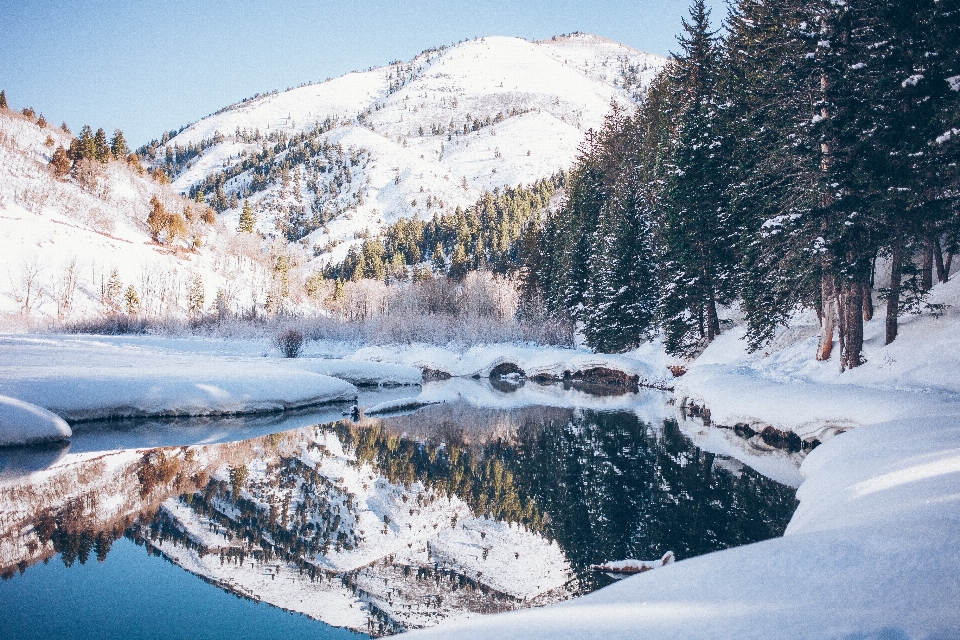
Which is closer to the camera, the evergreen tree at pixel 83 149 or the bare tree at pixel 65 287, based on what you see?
the bare tree at pixel 65 287

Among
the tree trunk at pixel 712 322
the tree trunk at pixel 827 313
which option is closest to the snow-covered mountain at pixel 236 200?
the tree trunk at pixel 712 322

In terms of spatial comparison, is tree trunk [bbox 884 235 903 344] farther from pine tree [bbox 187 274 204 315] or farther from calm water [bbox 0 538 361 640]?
pine tree [bbox 187 274 204 315]

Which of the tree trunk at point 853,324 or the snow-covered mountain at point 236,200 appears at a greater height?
the snow-covered mountain at point 236,200

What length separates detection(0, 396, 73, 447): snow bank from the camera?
1180 cm

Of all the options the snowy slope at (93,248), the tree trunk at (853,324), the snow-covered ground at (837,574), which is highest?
the snowy slope at (93,248)

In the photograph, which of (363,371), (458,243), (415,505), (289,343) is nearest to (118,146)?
(458,243)

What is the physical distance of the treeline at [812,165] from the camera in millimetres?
12938

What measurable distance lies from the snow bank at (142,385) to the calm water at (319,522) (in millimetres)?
1259

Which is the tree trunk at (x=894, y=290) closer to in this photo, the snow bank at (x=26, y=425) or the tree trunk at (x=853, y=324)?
the tree trunk at (x=853, y=324)

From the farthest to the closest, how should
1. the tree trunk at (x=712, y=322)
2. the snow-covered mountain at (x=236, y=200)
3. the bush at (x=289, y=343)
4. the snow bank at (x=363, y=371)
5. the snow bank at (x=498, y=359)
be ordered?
the snow-covered mountain at (x=236, y=200) < the bush at (x=289, y=343) < the snow bank at (x=498, y=359) < the snow bank at (x=363, y=371) < the tree trunk at (x=712, y=322)

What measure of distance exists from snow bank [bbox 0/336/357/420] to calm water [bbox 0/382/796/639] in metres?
1.26

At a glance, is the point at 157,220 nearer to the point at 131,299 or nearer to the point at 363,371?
the point at 131,299

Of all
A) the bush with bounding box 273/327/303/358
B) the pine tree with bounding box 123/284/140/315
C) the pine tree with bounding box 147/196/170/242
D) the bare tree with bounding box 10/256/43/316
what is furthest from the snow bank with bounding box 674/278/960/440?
the pine tree with bounding box 147/196/170/242

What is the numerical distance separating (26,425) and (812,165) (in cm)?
1945
